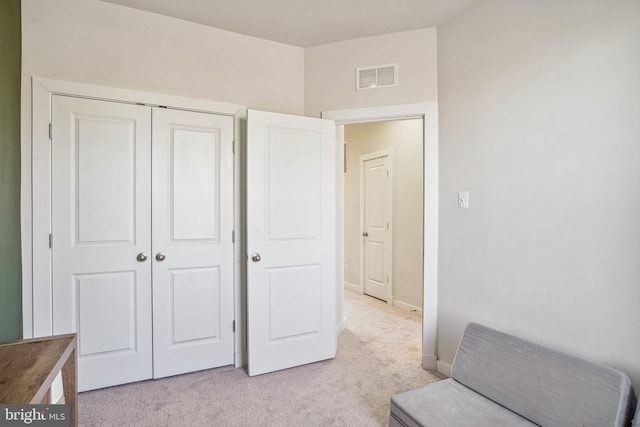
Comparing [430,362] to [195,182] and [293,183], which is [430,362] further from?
[195,182]

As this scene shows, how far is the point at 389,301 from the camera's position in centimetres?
439

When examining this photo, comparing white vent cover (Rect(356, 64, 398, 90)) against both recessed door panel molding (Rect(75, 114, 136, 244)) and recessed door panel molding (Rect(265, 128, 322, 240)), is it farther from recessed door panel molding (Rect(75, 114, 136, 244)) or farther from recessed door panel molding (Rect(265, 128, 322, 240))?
recessed door panel molding (Rect(75, 114, 136, 244))

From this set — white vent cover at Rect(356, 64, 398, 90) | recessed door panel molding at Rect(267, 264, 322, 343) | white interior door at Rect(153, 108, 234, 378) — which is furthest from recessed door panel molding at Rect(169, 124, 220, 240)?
white vent cover at Rect(356, 64, 398, 90)

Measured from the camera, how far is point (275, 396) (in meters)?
2.20

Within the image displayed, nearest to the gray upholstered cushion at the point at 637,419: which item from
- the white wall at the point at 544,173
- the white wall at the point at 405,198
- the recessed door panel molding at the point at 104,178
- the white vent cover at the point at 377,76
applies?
the white wall at the point at 544,173

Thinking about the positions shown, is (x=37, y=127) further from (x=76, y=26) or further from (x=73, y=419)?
(x=73, y=419)

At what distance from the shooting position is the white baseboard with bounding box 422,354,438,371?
2.57 meters

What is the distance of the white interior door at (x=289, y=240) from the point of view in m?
2.49

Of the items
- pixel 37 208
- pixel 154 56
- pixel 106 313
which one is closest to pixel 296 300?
pixel 106 313

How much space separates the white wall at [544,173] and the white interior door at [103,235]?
2.20 metres

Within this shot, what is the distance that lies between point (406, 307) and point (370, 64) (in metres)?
2.84

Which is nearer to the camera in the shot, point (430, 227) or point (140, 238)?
point (140, 238)

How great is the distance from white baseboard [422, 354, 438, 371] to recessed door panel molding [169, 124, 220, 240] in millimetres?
1889

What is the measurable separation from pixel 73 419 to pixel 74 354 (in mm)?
284
